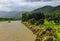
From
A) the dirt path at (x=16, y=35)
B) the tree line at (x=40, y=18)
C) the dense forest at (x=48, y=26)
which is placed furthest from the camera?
the tree line at (x=40, y=18)

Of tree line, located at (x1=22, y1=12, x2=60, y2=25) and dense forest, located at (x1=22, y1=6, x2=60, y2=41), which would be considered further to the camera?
tree line, located at (x1=22, y1=12, x2=60, y2=25)

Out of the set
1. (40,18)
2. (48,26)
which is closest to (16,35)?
(48,26)

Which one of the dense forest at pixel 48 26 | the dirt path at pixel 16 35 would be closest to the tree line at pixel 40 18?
the dense forest at pixel 48 26

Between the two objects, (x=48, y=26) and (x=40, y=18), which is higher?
(x=48, y=26)

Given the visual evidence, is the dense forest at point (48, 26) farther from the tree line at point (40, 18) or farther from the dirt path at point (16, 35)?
the dirt path at point (16, 35)

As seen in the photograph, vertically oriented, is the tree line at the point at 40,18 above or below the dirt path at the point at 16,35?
below

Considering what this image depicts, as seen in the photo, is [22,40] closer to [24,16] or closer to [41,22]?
[41,22]

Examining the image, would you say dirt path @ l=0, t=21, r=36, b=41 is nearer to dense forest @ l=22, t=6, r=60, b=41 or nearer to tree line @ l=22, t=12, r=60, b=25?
dense forest @ l=22, t=6, r=60, b=41

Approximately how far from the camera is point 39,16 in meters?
95.1

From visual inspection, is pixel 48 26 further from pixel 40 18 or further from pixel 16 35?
pixel 40 18

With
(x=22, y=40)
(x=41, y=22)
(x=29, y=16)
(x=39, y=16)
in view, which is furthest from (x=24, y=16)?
(x=22, y=40)

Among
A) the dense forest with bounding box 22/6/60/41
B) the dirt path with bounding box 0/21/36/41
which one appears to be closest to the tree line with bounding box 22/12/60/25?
the dense forest with bounding box 22/6/60/41

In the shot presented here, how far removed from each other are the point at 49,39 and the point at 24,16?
307 ft

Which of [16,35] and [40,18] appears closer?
[16,35]
